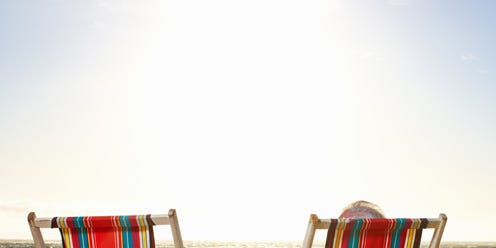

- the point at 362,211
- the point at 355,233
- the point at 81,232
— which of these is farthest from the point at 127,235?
the point at 362,211

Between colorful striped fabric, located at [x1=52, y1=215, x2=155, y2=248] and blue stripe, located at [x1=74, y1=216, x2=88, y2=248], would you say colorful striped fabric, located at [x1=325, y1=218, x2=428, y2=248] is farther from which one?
blue stripe, located at [x1=74, y1=216, x2=88, y2=248]

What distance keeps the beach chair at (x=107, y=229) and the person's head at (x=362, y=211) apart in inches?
48.0

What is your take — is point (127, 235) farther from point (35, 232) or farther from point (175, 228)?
point (35, 232)

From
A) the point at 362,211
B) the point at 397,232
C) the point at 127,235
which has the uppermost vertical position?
the point at 362,211

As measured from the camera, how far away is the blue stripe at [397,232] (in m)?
3.20

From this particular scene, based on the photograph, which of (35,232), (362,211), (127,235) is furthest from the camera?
(362,211)

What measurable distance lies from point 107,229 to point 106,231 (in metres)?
0.02

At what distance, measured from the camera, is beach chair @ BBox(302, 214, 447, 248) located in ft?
10.3

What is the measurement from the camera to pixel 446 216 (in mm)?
3295

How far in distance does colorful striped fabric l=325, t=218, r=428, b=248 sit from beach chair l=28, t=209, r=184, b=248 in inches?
35.5

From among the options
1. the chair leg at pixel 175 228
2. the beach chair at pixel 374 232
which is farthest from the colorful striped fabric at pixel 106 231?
the beach chair at pixel 374 232

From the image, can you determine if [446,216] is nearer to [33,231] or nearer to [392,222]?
[392,222]

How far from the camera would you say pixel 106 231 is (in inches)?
135

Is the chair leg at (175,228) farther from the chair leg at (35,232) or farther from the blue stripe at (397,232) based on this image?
the blue stripe at (397,232)
